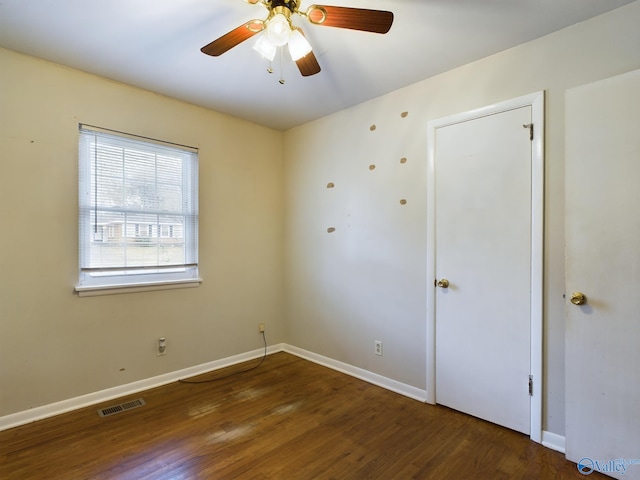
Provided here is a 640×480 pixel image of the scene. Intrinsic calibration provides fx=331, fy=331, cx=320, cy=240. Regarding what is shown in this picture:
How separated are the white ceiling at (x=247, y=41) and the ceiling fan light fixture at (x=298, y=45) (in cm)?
33

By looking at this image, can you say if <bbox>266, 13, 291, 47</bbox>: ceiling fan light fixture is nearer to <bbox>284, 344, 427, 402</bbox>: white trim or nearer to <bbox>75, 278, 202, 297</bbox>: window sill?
<bbox>75, 278, 202, 297</bbox>: window sill

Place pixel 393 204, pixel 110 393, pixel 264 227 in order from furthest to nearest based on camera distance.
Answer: pixel 264 227, pixel 393 204, pixel 110 393

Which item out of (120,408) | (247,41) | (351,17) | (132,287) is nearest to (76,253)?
(132,287)

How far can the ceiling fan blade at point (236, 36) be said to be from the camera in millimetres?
1586

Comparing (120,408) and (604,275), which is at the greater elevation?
(604,275)

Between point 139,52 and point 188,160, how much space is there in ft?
3.35

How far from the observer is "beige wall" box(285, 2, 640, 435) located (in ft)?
6.72

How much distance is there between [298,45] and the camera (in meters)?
1.68

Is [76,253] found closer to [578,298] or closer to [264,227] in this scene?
[264,227]

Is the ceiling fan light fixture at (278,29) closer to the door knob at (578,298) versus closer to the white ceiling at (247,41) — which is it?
the white ceiling at (247,41)

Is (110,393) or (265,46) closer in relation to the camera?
(265,46)

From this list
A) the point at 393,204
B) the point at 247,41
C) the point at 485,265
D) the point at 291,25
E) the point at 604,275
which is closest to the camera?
the point at 291,25

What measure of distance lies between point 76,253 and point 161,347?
1061mm

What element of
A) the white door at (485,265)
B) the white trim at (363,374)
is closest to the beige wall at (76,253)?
the white trim at (363,374)
